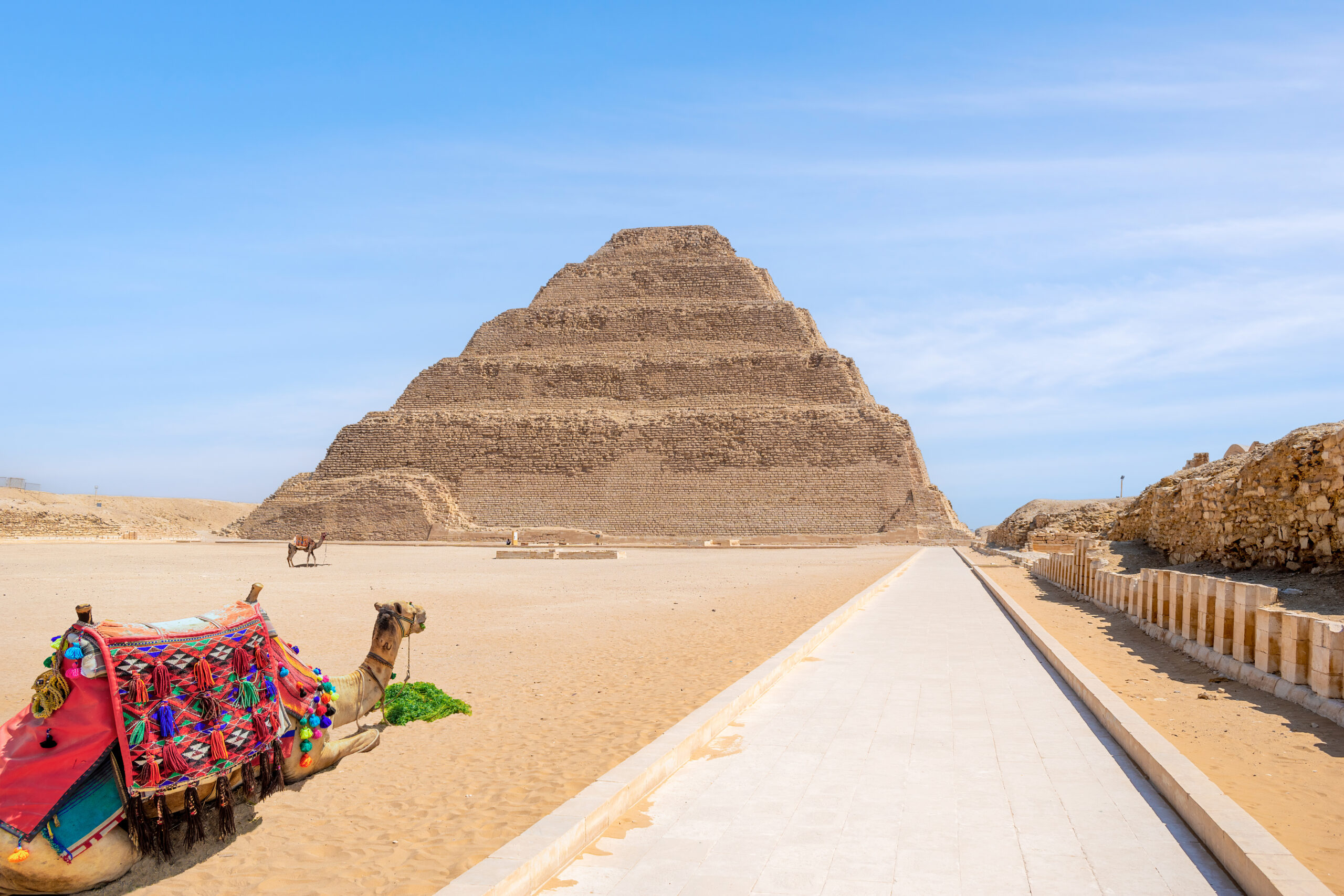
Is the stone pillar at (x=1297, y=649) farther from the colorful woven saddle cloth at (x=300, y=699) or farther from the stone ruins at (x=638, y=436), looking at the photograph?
the stone ruins at (x=638, y=436)

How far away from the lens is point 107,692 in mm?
3443

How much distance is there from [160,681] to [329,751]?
1.37 m

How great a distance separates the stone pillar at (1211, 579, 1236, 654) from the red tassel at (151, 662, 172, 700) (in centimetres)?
835

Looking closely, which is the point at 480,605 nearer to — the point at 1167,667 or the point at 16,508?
the point at 1167,667

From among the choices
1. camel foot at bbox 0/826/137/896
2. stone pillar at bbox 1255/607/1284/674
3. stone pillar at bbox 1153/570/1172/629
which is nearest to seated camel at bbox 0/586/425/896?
camel foot at bbox 0/826/137/896

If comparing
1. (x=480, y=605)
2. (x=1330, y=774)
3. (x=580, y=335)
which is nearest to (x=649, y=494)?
(x=580, y=335)

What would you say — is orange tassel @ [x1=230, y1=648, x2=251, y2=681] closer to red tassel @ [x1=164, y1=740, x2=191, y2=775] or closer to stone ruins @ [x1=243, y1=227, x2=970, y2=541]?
red tassel @ [x1=164, y1=740, x2=191, y2=775]

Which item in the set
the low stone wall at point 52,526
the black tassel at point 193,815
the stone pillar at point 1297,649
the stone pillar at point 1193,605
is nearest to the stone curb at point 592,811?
the black tassel at point 193,815

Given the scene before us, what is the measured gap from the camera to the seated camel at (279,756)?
3.26m

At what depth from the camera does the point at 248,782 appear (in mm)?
3932

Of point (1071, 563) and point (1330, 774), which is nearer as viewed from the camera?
point (1330, 774)

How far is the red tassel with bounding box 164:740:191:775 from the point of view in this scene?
354 centimetres

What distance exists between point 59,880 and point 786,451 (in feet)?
168

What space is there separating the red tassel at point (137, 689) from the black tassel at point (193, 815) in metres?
0.41
